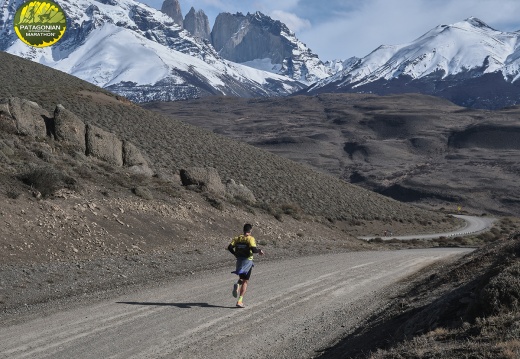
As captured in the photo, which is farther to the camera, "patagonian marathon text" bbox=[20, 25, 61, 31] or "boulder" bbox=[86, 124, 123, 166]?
"boulder" bbox=[86, 124, 123, 166]

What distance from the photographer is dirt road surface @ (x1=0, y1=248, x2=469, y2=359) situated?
32.1 ft

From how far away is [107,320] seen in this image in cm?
1180

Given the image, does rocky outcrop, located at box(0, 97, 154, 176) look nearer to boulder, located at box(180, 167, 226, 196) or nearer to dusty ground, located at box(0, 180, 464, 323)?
boulder, located at box(180, 167, 226, 196)

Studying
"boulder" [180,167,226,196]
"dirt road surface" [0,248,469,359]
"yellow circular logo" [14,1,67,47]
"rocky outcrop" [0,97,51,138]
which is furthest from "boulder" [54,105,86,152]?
"dirt road surface" [0,248,469,359]

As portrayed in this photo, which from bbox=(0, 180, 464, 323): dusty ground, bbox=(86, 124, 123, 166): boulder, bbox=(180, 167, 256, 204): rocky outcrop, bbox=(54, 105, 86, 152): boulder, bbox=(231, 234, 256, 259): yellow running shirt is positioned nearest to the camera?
bbox=(231, 234, 256, 259): yellow running shirt

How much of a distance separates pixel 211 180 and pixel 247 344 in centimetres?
2712

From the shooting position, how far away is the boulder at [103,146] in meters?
34.4

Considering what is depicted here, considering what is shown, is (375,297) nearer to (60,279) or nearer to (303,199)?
(60,279)

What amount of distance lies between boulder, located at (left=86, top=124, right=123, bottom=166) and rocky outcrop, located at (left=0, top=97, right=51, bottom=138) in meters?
2.60

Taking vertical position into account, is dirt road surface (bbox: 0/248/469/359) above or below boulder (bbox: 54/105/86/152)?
below

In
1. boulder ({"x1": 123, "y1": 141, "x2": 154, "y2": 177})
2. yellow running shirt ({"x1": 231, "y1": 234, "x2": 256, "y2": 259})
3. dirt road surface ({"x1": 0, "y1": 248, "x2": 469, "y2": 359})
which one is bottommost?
dirt road surface ({"x1": 0, "y1": 248, "x2": 469, "y2": 359})

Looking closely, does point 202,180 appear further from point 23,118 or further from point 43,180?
point 43,180

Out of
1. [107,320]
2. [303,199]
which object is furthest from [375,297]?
[303,199]

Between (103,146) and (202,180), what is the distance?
6307 mm
